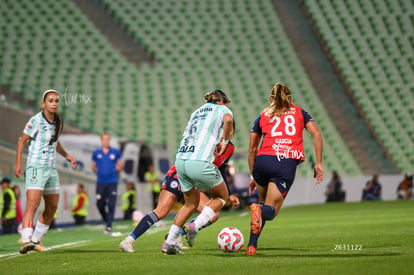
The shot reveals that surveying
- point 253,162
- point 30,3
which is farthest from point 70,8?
point 253,162

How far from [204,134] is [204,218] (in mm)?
965

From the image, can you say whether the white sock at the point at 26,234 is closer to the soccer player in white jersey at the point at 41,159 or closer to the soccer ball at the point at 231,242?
the soccer player in white jersey at the point at 41,159

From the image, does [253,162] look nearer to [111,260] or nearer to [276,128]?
[276,128]

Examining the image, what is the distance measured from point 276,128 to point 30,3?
26.3 meters

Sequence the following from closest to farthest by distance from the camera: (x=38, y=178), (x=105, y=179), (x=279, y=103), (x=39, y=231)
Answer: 1. (x=279, y=103)
2. (x=38, y=178)
3. (x=39, y=231)
4. (x=105, y=179)

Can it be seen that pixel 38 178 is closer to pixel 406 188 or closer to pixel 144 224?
pixel 144 224

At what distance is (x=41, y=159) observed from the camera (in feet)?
34.8

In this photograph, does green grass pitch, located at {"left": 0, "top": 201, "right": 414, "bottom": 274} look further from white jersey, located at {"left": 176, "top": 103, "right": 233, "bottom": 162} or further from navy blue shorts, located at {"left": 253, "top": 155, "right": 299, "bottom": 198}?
white jersey, located at {"left": 176, "top": 103, "right": 233, "bottom": 162}

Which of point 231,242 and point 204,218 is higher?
point 204,218

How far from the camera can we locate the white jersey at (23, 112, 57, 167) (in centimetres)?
1057

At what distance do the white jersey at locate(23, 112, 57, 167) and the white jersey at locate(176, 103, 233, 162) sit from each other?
2.30 m

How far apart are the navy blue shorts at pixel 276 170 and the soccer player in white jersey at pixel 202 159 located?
17.1 inches

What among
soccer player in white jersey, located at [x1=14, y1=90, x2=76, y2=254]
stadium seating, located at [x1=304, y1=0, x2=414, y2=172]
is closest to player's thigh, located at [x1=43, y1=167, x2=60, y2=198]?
soccer player in white jersey, located at [x1=14, y1=90, x2=76, y2=254]

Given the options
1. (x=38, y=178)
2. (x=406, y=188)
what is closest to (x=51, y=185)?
(x=38, y=178)
